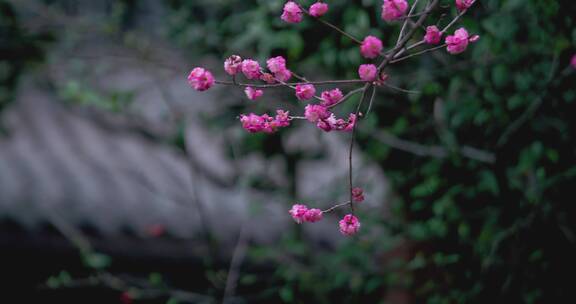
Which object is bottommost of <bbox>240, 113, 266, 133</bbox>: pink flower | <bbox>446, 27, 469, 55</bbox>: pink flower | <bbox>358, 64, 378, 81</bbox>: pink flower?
<bbox>358, 64, 378, 81</bbox>: pink flower

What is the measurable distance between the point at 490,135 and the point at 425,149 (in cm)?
23

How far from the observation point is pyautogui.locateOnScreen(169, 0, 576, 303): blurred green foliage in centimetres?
191

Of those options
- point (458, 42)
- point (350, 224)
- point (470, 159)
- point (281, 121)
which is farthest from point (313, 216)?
point (470, 159)

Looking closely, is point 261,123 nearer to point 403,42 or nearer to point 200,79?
point 200,79

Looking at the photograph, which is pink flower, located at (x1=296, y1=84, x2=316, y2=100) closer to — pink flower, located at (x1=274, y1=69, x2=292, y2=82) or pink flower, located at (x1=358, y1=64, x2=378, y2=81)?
pink flower, located at (x1=274, y1=69, x2=292, y2=82)

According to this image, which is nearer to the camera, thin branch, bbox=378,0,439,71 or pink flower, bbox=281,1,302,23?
thin branch, bbox=378,0,439,71

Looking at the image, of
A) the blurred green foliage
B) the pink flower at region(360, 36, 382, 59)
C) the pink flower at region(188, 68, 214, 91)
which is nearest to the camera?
the pink flower at region(360, 36, 382, 59)

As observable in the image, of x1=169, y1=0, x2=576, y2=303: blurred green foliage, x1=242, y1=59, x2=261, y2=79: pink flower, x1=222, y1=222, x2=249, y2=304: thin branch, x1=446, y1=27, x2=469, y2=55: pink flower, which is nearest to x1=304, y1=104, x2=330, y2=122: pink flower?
x1=242, y1=59, x2=261, y2=79: pink flower

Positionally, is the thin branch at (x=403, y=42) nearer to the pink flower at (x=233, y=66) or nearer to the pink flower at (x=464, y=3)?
the pink flower at (x=464, y=3)

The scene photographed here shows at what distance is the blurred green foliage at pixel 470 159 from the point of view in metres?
1.91

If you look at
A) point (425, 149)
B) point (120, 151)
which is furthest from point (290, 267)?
point (120, 151)

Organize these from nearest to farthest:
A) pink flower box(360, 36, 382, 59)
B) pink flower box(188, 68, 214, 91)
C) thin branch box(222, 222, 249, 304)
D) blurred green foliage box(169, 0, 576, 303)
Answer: pink flower box(360, 36, 382, 59) → pink flower box(188, 68, 214, 91) → blurred green foliage box(169, 0, 576, 303) → thin branch box(222, 222, 249, 304)

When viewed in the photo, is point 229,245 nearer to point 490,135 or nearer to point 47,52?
point 47,52

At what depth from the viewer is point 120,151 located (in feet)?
14.2
